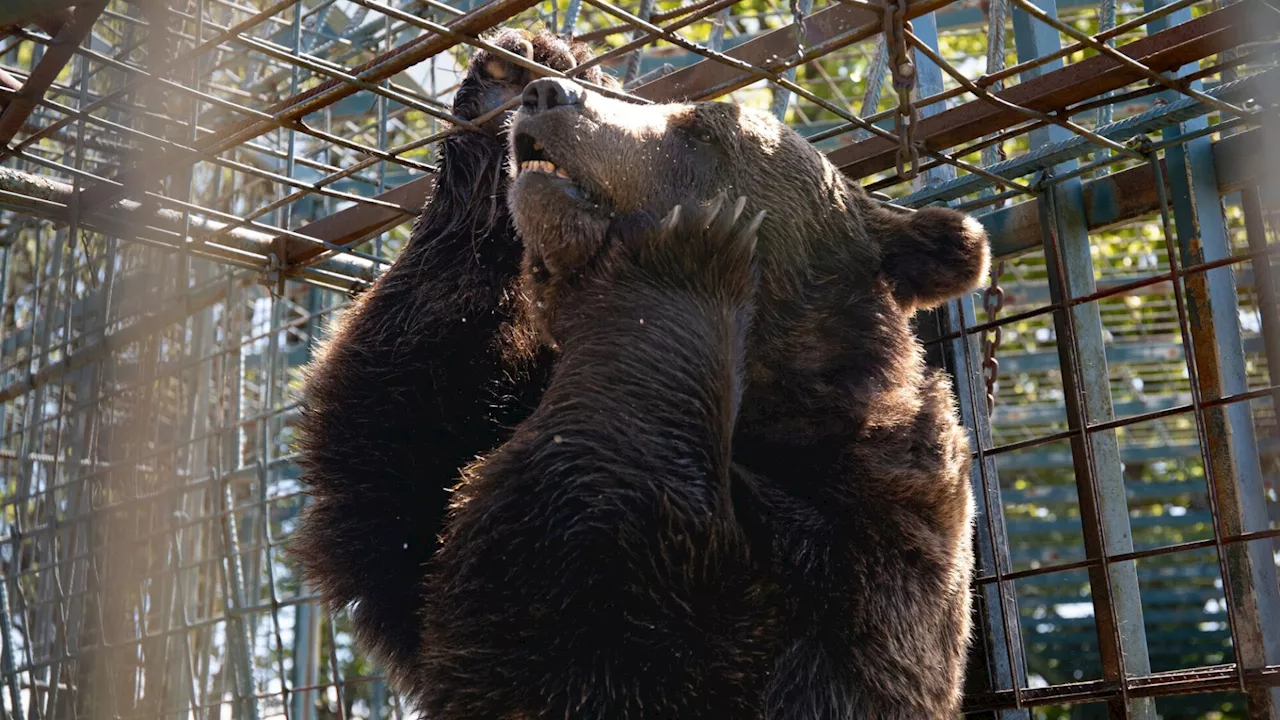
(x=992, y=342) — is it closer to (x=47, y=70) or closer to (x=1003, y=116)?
(x=1003, y=116)

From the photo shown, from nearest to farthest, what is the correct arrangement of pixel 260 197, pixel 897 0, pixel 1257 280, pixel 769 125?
pixel 897 0 → pixel 1257 280 → pixel 769 125 → pixel 260 197

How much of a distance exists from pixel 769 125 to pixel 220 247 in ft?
6.29

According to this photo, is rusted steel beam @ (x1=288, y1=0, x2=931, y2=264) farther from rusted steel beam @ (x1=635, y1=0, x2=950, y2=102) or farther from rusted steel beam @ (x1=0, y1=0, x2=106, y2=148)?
rusted steel beam @ (x1=0, y1=0, x2=106, y2=148)

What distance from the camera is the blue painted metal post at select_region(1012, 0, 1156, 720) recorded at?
3.87 m

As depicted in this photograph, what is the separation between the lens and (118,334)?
627 cm

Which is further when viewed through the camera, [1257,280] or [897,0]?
[1257,280]

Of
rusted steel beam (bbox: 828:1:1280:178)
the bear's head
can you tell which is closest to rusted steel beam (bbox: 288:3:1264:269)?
rusted steel beam (bbox: 828:1:1280:178)

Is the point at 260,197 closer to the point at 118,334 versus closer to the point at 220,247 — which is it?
the point at 118,334

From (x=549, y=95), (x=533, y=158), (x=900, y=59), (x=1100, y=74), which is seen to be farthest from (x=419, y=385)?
(x=1100, y=74)

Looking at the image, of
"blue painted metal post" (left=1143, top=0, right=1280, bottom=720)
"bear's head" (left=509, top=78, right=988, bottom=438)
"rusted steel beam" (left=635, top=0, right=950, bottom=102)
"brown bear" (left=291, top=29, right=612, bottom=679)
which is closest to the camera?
"bear's head" (left=509, top=78, right=988, bottom=438)

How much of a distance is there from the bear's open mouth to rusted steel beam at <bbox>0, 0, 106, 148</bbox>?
1063 millimetres

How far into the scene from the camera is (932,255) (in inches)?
153

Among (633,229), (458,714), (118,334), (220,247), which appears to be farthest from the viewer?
(118,334)

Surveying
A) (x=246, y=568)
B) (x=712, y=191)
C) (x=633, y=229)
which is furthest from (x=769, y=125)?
(x=246, y=568)
